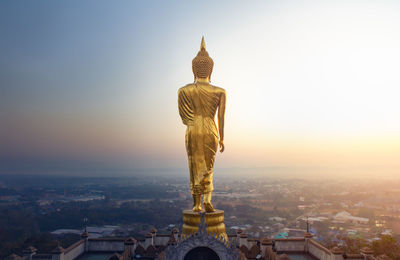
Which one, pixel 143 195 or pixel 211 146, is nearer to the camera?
pixel 211 146

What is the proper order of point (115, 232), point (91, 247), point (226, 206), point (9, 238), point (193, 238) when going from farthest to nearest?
point (226, 206)
point (115, 232)
point (9, 238)
point (91, 247)
point (193, 238)

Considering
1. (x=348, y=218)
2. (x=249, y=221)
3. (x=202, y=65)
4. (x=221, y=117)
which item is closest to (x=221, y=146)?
(x=221, y=117)

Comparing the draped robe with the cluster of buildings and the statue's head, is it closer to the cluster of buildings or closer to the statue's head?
the statue's head

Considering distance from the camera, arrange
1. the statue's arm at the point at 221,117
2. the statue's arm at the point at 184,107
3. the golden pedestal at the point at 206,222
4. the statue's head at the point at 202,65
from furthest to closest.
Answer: the statue's head at the point at 202,65 < the statue's arm at the point at 221,117 < the statue's arm at the point at 184,107 < the golden pedestal at the point at 206,222

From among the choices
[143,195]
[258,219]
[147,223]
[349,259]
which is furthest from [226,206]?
[349,259]

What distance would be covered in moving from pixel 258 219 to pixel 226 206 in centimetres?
922

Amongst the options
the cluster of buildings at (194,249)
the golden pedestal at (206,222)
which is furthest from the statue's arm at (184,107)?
the cluster of buildings at (194,249)

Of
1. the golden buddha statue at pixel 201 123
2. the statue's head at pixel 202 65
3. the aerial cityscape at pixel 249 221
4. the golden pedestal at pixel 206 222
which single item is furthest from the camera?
the aerial cityscape at pixel 249 221

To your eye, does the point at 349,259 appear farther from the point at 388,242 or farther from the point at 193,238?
the point at 193,238

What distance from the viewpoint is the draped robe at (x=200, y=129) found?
11.3m

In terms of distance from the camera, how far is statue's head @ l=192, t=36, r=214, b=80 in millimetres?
11891

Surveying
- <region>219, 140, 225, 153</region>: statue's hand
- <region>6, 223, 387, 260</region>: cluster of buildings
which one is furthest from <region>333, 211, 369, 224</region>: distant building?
<region>219, 140, 225, 153</region>: statue's hand

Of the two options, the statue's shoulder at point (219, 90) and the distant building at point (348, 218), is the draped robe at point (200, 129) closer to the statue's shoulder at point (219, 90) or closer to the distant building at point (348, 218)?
the statue's shoulder at point (219, 90)

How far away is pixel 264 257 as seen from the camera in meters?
13.2
